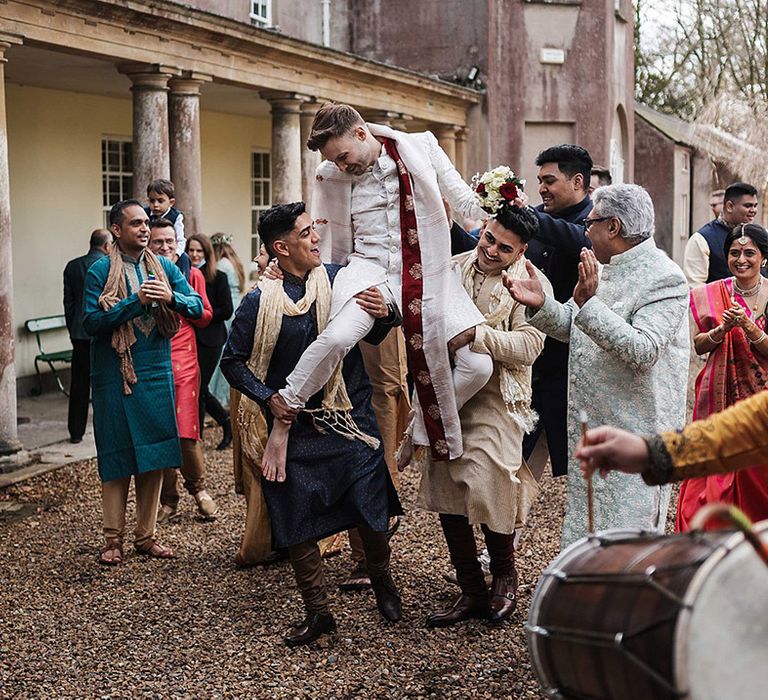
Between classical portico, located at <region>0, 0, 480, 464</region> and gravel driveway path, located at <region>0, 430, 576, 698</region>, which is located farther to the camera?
classical portico, located at <region>0, 0, 480, 464</region>

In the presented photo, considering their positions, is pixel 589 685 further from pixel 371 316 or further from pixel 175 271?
pixel 175 271

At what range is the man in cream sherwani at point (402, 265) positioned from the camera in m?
5.07

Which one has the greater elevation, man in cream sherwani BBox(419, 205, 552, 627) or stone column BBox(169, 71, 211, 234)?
stone column BBox(169, 71, 211, 234)

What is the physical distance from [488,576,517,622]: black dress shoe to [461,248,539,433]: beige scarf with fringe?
74cm

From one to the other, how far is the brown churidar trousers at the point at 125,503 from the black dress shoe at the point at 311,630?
67.6 inches

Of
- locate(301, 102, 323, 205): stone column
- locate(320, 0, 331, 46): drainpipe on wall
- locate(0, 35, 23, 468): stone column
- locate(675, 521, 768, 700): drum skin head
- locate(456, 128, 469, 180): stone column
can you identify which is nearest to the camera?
locate(675, 521, 768, 700): drum skin head

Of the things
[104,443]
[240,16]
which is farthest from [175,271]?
[240,16]

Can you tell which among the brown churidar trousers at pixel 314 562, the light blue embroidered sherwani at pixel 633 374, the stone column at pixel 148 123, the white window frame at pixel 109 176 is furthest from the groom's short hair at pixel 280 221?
the white window frame at pixel 109 176

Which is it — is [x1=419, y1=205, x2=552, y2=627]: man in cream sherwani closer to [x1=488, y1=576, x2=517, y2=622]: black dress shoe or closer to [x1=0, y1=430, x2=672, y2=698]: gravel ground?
[x1=488, y1=576, x2=517, y2=622]: black dress shoe

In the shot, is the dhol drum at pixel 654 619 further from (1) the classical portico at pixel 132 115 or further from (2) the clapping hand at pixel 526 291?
(1) the classical portico at pixel 132 115

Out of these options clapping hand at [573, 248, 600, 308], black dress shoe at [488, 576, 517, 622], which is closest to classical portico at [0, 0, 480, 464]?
black dress shoe at [488, 576, 517, 622]

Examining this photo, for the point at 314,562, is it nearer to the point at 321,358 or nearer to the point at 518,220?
the point at 321,358

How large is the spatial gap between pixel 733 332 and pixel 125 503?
11.1ft

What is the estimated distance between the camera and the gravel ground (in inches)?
189
